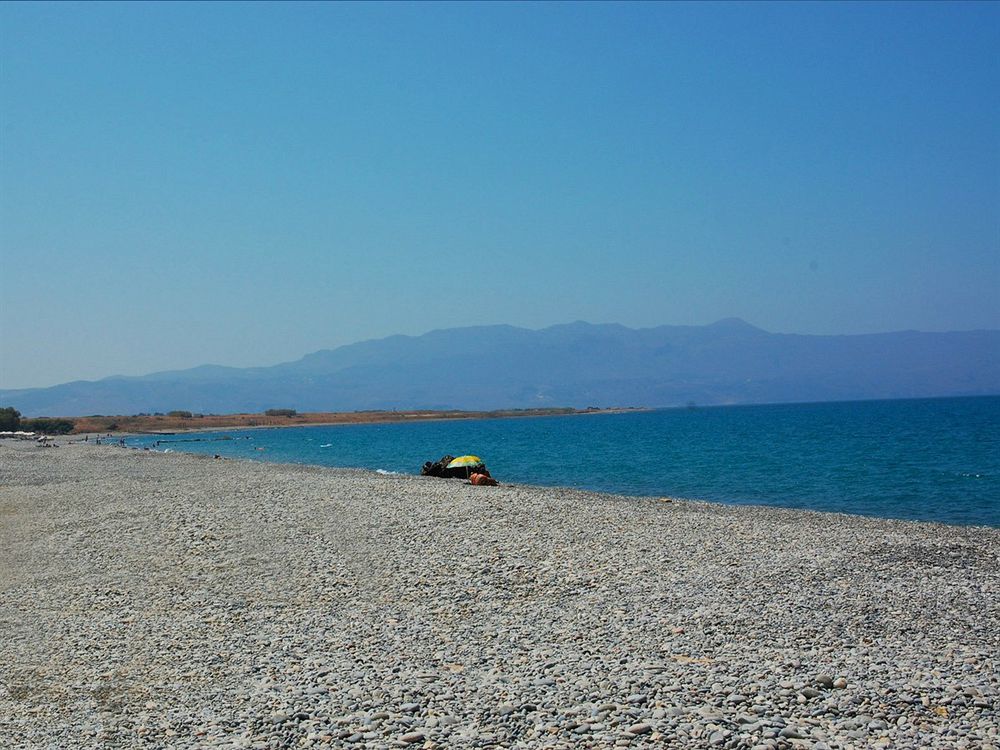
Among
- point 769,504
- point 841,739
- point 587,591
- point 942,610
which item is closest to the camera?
point 841,739

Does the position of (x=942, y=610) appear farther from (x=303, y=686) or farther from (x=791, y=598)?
(x=303, y=686)

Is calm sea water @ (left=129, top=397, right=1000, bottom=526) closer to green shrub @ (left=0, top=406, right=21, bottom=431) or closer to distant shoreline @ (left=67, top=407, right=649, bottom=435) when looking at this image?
green shrub @ (left=0, top=406, right=21, bottom=431)

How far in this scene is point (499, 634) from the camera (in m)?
11.6

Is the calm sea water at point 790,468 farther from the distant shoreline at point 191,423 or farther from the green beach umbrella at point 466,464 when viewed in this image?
the distant shoreline at point 191,423

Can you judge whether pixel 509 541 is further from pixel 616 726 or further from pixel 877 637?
pixel 616 726

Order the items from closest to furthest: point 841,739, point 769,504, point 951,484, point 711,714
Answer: point 841,739 < point 711,714 < point 769,504 < point 951,484

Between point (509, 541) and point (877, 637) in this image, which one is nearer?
point (877, 637)

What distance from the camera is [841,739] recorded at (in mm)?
7863

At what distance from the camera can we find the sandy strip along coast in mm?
8531

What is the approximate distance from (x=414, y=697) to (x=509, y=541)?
333 inches

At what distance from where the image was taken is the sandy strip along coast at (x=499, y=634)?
853 centimetres

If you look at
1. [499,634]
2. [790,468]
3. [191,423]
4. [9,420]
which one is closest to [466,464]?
[790,468]

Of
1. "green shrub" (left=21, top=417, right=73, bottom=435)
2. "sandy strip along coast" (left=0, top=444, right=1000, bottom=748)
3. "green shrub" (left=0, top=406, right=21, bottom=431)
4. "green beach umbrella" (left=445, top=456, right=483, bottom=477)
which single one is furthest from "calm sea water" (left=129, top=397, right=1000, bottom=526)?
"green shrub" (left=21, top=417, right=73, bottom=435)

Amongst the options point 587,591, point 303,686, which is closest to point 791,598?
point 587,591
